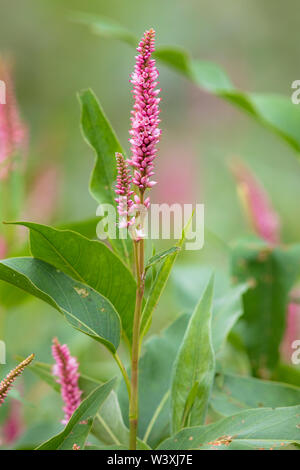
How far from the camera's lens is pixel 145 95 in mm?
588

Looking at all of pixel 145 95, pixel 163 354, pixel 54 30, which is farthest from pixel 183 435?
pixel 54 30

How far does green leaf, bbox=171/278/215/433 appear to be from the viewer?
2.23 feet

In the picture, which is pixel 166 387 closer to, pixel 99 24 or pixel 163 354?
pixel 163 354

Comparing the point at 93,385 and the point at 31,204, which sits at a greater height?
Answer: the point at 31,204

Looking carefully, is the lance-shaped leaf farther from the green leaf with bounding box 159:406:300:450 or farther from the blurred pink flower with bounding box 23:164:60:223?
the blurred pink flower with bounding box 23:164:60:223

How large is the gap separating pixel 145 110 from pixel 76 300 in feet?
0.68

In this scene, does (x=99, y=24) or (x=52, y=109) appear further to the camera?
(x=52, y=109)

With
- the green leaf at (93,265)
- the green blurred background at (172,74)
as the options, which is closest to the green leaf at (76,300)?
the green leaf at (93,265)

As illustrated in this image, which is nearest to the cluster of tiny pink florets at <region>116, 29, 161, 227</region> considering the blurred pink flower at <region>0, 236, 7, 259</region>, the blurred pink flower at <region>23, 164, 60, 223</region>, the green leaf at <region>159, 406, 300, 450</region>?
the green leaf at <region>159, 406, 300, 450</region>

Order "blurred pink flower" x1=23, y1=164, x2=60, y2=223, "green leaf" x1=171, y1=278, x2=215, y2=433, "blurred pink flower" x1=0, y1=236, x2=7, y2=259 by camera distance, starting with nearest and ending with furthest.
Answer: "green leaf" x1=171, y1=278, x2=215, y2=433 → "blurred pink flower" x1=0, y1=236, x2=7, y2=259 → "blurred pink flower" x1=23, y1=164, x2=60, y2=223

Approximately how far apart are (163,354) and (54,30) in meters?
3.36

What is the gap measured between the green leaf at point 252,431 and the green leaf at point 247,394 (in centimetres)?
17

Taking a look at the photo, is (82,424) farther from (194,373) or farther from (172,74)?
(172,74)

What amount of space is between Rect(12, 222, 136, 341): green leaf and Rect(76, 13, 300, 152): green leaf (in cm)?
42
